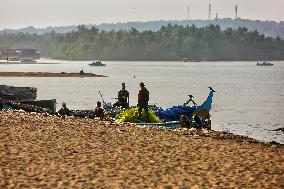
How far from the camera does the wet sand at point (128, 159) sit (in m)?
12.7

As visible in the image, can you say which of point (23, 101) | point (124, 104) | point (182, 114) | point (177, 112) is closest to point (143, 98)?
point (177, 112)

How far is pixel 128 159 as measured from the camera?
15.4 m

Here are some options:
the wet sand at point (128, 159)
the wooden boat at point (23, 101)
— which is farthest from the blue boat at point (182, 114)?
the wet sand at point (128, 159)

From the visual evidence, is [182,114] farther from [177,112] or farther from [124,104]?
[124,104]

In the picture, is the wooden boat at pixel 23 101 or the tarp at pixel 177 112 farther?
the wooden boat at pixel 23 101

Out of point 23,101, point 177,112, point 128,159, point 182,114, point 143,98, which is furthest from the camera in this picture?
point 23,101

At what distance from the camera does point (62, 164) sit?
1436cm

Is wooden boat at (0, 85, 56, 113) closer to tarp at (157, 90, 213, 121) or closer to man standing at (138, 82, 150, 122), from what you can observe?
tarp at (157, 90, 213, 121)

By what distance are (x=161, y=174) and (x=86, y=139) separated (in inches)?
233

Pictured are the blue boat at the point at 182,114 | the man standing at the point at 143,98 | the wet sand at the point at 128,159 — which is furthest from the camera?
the blue boat at the point at 182,114

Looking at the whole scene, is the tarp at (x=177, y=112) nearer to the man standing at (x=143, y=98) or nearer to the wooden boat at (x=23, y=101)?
the man standing at (x=143, y=98)

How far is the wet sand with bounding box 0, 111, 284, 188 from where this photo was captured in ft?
41.7

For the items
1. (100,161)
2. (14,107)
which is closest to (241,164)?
(100,161)

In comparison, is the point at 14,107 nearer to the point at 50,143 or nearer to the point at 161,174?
the point at 50,143
